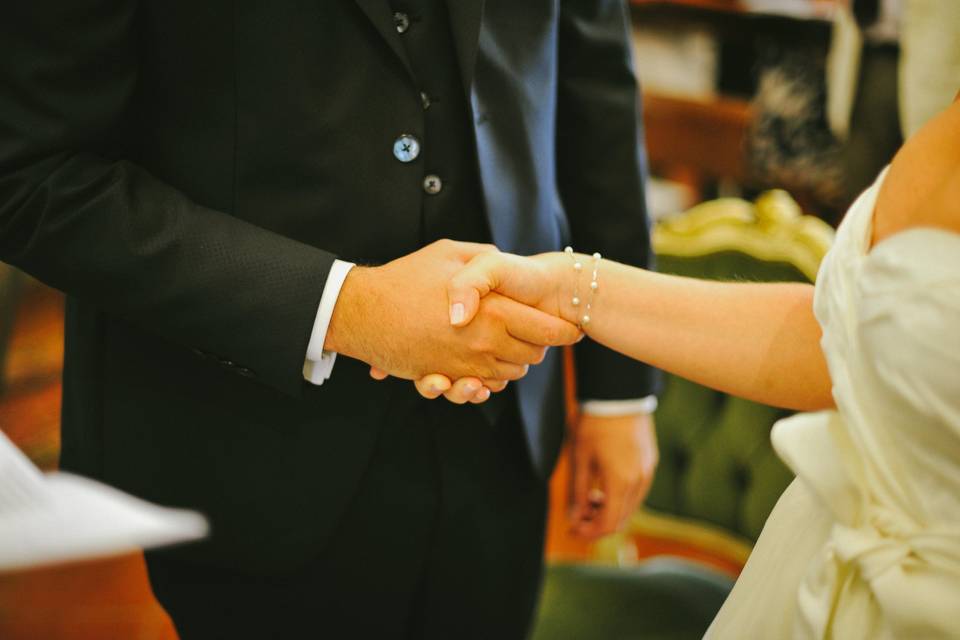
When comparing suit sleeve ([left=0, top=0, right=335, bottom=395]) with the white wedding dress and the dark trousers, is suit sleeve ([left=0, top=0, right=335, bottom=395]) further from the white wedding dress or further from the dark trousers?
the white wedding dress

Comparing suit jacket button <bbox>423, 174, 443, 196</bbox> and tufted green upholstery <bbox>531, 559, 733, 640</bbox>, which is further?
tufted green upholstery <bbox>531, 559, 733, 640</bbox>

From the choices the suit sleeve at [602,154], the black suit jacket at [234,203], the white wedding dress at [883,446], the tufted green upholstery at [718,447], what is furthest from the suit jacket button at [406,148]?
the tufted green upholstery at [718,447]

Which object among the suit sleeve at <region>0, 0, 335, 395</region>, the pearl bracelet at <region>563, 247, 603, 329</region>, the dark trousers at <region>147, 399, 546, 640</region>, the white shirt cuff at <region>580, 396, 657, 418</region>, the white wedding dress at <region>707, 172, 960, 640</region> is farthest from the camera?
the white shirt cuff at <region>580, 396, 657, 418</region>

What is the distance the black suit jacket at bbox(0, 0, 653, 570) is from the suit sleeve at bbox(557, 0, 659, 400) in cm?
1

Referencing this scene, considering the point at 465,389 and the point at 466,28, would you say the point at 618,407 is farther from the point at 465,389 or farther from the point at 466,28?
the point at 466,28

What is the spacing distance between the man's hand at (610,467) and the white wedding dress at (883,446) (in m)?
0.55

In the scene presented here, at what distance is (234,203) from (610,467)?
0.72 meters

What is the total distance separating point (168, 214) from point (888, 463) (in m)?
0.77

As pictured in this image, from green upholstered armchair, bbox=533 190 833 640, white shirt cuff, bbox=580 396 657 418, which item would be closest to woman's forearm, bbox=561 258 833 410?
white shirt cuff, bbox=580 396 657 418

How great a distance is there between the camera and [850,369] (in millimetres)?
810

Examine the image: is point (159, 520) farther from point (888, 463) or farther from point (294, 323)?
point (888, 463)

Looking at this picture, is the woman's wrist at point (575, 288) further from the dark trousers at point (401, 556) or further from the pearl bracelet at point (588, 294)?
the dark trousers at point (401, 556)

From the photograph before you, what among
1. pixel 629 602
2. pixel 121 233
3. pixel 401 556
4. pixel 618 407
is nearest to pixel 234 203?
pixel 121 233

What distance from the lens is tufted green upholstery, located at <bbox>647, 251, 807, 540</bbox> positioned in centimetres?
159
